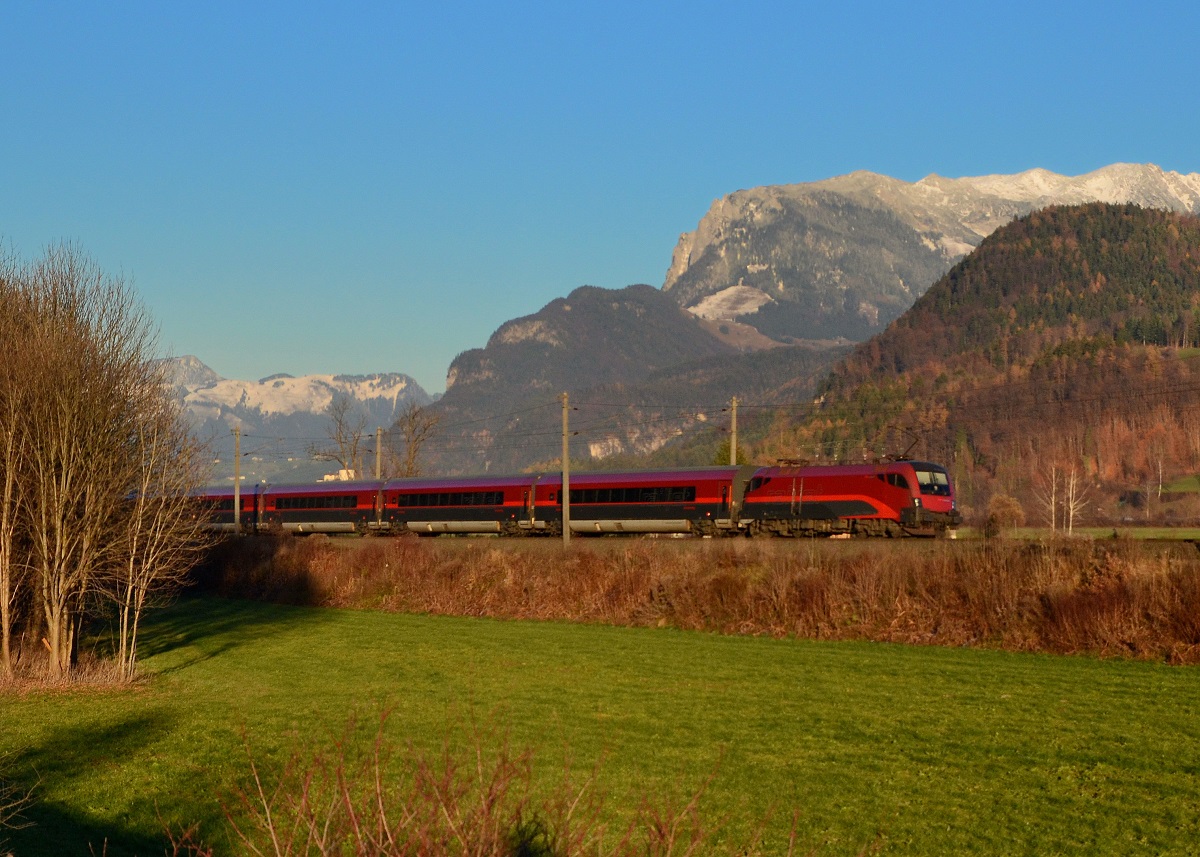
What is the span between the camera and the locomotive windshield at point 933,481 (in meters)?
46.4

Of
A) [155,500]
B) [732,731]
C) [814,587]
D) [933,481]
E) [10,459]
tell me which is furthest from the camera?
[933,481]

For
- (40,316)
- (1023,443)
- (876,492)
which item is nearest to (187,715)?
(40,316)

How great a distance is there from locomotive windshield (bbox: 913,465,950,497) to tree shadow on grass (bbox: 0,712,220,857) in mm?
33703

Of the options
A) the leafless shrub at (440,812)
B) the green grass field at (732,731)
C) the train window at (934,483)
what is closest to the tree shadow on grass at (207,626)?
the green grass field at (732,731)

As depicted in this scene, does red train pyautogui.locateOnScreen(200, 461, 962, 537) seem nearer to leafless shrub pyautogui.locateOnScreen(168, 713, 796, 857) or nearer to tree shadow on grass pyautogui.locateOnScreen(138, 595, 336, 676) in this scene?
tree shadow on grass pyautogui.locateOnScreen(138, 595, 336, 676)

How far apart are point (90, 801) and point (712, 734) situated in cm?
837

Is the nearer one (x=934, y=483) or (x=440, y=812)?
(x=440, y=812)

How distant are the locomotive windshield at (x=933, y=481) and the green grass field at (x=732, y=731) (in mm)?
21929

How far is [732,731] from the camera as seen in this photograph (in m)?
17.6

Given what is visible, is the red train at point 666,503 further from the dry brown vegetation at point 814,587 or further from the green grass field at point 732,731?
the green grass field at point 732,731

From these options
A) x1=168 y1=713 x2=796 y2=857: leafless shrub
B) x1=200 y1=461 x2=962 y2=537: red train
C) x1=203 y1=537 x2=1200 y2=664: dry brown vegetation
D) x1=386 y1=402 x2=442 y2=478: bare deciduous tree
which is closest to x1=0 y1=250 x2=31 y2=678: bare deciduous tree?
x1=168 y1=713 x2=796 y2=857: leafless shrub

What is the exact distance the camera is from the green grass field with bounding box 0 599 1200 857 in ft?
43.5

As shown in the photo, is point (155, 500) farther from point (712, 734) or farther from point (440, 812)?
point (440, 812)

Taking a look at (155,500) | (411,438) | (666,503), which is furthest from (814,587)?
(411,438)
